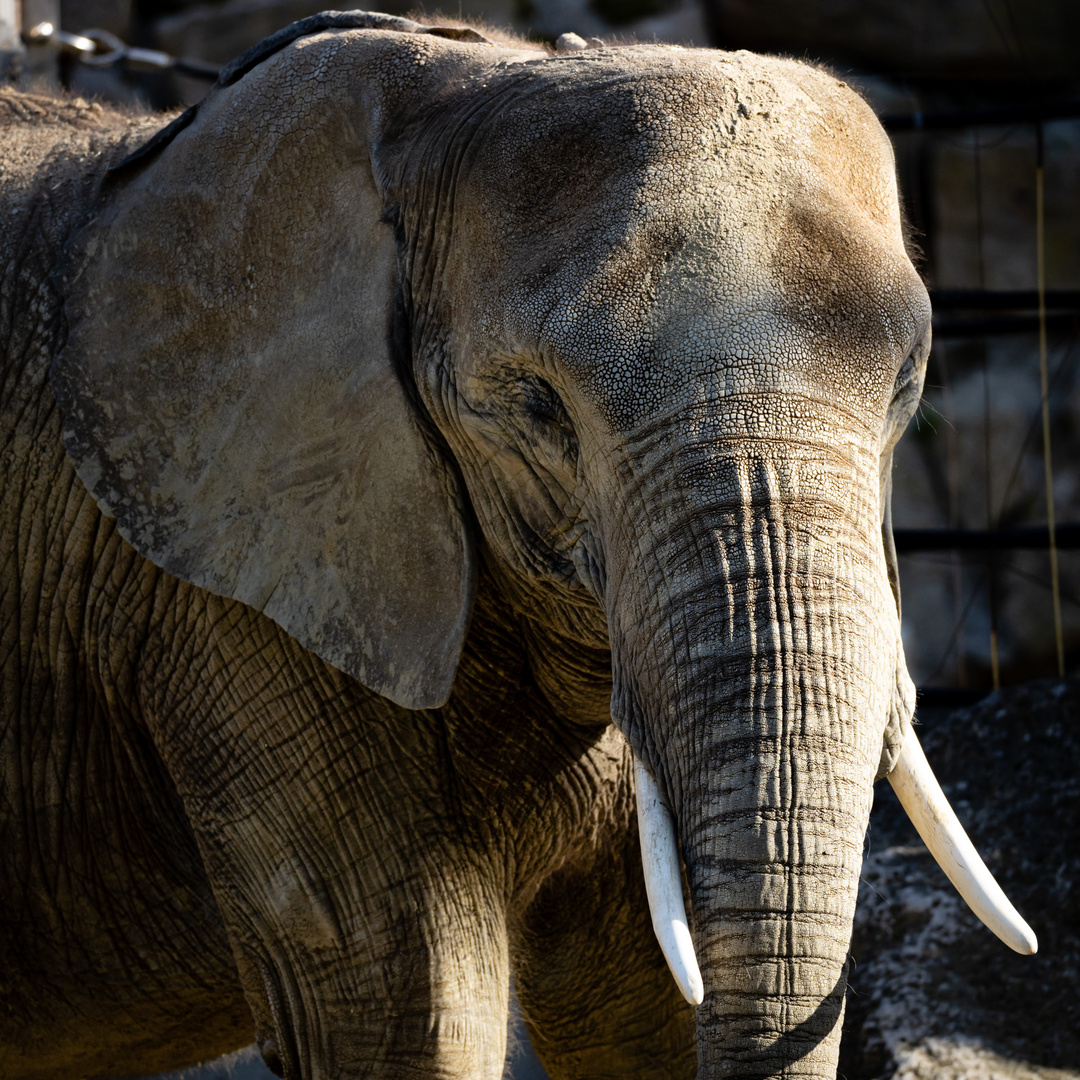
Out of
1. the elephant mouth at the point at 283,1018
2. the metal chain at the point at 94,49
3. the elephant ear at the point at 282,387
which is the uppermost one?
the elephant ear at the point at 282,387

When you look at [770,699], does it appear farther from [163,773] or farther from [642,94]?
[163,773]

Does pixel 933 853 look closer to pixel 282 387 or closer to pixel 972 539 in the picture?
pixel 282 387

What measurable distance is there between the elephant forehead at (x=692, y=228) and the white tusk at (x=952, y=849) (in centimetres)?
55

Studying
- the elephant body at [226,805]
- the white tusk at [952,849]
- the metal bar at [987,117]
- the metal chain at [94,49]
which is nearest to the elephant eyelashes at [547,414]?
the elephant body at [226,805]

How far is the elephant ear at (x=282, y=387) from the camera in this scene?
7.43 ft

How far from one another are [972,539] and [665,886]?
471cm

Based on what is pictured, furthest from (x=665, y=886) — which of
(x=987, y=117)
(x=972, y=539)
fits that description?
(x=987, y=117)

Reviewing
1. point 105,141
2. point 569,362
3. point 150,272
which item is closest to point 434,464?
point 569,362

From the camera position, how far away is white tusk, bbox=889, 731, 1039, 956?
1.92 m

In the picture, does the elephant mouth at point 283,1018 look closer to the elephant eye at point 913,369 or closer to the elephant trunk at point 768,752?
the elephant trunk at point 768,752

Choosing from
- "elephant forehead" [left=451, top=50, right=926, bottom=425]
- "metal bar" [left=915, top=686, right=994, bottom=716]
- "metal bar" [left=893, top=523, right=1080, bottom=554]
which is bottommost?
"metal bar" [left=915, top=686, right=994, bottom=716]

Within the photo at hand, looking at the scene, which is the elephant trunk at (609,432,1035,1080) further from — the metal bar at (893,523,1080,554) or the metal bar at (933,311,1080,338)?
the metal bar at (933,311,1080,338)

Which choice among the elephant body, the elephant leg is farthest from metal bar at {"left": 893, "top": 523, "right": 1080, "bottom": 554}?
the elephant body

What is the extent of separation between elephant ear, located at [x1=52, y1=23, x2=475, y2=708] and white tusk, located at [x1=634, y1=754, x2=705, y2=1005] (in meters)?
0.40
